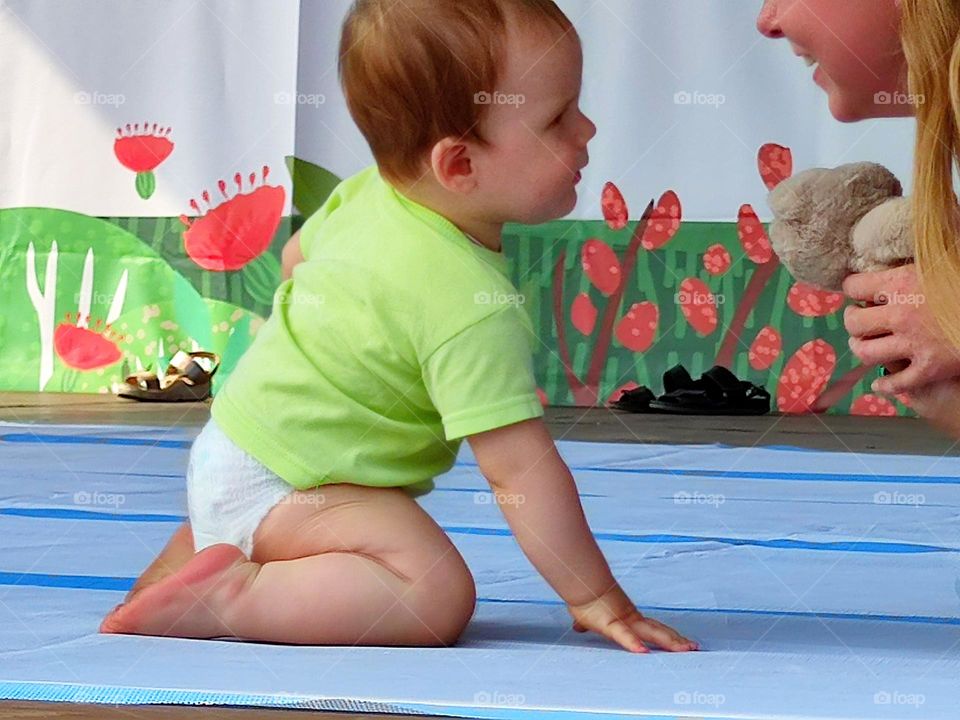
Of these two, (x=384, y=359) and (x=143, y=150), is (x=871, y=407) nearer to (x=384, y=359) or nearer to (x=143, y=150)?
(x=143, y=150)

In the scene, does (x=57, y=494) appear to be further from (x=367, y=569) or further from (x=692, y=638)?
(x=692, y=638)

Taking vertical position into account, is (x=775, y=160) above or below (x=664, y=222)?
above

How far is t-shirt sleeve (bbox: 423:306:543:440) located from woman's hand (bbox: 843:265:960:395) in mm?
255

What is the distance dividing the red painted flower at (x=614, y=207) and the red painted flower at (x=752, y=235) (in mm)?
284

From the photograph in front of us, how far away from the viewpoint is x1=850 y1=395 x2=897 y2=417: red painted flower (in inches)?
143

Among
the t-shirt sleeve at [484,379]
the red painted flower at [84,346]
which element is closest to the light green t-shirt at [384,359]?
the t-shirt sleeve at [484,379]

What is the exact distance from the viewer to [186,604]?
3.50ft

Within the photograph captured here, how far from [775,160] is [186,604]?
9.02 ft

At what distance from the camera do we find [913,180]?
1.04 m

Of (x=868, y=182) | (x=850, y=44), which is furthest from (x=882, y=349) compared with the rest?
(x=850, y=44)

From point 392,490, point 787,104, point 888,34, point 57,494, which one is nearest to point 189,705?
point 392,490

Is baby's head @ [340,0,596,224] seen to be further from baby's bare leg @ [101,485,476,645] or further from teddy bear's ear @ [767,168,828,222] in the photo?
baby's bare leg @ [101,485,476,645]

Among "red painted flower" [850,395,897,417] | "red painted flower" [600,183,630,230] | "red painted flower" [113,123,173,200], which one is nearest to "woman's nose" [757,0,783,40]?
"red painted flower" [600,183,630,230]

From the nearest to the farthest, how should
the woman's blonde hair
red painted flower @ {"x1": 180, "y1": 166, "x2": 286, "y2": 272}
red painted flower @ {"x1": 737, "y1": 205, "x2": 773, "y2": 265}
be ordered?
the woman's blonde hair → red painted flower @ {"x1": 737, "y1": 205, "x2": 773, "y2": 265} → red painted flower @ {"x1": 180, "y1": 166, "x2": 286, "y2": 272}
